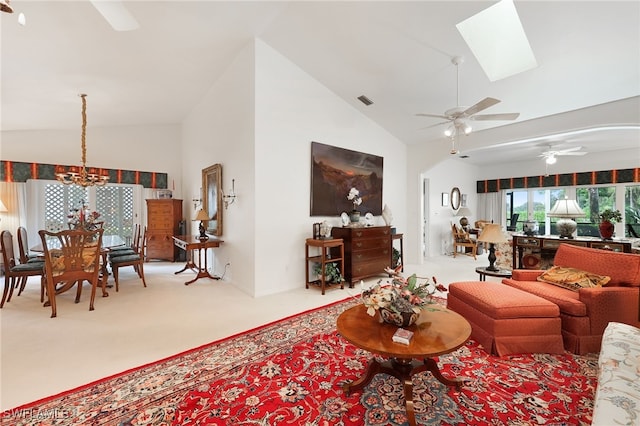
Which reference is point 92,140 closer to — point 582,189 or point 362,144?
point 362,144

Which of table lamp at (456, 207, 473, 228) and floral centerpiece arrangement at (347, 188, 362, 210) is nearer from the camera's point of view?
floral centerpiece arrangement at (347, 188, 362, 210)

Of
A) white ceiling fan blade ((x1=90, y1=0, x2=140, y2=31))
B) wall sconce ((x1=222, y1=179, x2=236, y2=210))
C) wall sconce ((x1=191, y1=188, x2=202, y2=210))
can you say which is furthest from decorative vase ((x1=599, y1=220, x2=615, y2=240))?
wall sconce ((x1=191, y1=188, x2=202, y2=210))

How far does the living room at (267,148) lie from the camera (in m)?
3.96

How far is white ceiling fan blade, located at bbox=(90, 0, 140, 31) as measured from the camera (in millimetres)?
2100

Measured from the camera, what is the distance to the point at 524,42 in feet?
11.0

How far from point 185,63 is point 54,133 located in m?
3.97

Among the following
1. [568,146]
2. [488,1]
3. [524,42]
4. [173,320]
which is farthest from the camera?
[568,146]

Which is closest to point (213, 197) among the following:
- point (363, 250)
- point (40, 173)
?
point (363, 250)

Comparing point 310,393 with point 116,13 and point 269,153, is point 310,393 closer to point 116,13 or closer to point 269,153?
point 269,153

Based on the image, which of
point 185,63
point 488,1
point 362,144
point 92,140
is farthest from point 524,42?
point 92,140

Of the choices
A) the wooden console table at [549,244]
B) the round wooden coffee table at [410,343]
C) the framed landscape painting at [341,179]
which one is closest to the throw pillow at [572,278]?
the round wooden coffee table at [410,343]

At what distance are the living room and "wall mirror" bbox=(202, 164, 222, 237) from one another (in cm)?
20

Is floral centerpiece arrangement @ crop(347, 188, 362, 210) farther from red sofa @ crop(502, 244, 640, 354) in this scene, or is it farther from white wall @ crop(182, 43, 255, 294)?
red sofa @ crop(502, 244, 640, 354)

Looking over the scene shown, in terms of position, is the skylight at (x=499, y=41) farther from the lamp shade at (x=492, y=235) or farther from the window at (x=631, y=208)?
the window at (x=631, y=208)
